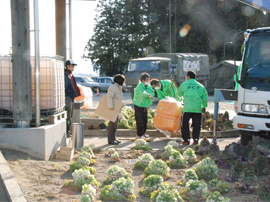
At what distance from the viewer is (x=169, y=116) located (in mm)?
10336

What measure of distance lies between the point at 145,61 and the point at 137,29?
26.8 m

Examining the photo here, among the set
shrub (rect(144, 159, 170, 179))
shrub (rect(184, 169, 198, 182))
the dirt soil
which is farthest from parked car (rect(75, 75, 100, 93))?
shrub (rect(184, 169, 198, 182))

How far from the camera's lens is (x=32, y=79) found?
25.7ft

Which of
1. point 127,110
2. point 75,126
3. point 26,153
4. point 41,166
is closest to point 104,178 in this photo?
point 41,166

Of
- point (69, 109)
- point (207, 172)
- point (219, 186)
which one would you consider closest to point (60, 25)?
point (69, 109)

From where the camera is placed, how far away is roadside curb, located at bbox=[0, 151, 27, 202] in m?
4.84

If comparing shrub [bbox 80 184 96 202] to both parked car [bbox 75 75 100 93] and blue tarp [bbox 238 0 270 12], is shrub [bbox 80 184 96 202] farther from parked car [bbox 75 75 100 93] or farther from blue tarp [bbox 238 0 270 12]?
parked car [bbox 75 75 100 93]

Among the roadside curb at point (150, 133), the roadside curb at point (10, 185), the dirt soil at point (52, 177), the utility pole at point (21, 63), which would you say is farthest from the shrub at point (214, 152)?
the roadside curb at point (10, 185)

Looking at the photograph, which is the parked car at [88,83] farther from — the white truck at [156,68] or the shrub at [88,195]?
the shrub at [88,195]

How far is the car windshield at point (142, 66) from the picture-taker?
82.3ft

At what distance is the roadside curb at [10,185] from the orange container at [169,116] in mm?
5256

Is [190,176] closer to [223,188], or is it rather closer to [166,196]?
[223,188]

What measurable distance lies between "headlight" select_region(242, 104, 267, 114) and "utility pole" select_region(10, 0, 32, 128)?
14.5ft

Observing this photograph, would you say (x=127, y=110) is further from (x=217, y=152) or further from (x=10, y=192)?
(x=10, y=192)
